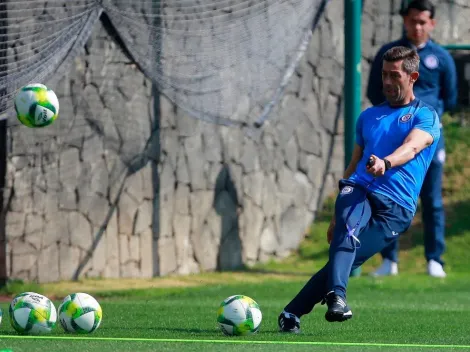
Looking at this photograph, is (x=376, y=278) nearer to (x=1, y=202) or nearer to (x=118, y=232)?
(x=118, y=232)

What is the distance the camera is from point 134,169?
39.9ft

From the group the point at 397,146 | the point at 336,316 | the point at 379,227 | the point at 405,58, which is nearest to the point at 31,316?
the point at 336,316

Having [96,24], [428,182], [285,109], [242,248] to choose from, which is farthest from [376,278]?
[96,24]

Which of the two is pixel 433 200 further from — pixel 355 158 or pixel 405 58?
pixel 405 58

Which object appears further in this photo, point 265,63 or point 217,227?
point 217,227

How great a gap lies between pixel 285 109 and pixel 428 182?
2.58m

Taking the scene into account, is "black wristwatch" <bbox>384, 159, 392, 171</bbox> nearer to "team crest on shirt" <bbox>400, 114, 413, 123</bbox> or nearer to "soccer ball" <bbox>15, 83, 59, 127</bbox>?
"team crest on shirt" <bbox>400, 114, 413, 123</bbox>

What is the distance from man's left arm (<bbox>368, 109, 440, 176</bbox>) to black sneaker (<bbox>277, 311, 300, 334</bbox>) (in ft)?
3.78

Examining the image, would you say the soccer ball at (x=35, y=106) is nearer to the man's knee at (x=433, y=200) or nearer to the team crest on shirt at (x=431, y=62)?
the team crest on shirt at (x=431, y=62)

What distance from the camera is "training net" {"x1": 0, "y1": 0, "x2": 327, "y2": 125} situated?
999 centimetres

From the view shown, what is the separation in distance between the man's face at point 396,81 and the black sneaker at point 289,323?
1463 mm

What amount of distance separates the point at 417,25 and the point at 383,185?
15.2 ft

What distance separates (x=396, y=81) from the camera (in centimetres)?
720

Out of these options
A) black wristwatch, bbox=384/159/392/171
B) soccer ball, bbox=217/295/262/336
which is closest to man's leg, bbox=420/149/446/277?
black wristwatch, bbox=384/159/392/171
